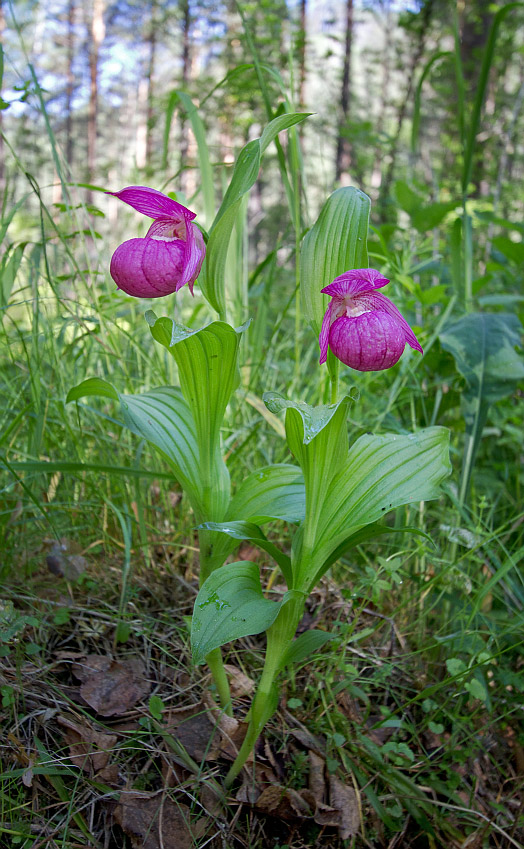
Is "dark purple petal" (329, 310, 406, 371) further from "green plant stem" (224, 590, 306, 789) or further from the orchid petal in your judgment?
"green plant stem" (224, 590, 306, 789)

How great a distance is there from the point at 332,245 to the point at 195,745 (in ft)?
3.27

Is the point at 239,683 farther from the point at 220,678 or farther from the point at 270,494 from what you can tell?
the point at 270,494

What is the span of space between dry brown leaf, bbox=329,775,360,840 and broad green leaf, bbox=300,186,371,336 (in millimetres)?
903

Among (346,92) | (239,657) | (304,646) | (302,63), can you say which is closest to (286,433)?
(304,646)

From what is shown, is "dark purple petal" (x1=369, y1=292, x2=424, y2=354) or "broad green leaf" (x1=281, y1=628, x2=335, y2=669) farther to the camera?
"broad green leaf" (x1=281, y1=628, x2=335, y2=669)

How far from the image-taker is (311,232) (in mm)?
963

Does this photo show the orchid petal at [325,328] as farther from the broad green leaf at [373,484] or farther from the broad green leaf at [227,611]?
the broad green leaf at [227,611]

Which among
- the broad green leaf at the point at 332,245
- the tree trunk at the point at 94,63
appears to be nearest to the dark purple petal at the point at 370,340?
the broad green leaf at the point at 332,245

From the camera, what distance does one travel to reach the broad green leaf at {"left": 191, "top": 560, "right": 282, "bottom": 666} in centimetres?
85

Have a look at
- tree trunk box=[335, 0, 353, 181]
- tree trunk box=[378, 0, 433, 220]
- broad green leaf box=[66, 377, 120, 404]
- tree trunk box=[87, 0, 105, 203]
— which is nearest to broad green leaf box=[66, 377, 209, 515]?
broad green leaf box=[66, 377, 120, 404]

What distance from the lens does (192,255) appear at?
0.93 meters

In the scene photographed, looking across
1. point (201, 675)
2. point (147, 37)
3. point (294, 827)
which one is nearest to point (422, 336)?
point (201, 675)

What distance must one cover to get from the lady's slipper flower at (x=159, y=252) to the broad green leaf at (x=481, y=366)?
1.04m

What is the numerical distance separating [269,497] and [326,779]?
0.58m
